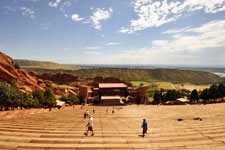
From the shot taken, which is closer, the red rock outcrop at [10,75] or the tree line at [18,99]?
the tree line at [18,99]

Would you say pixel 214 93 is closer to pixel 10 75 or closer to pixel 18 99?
pixel 18 99

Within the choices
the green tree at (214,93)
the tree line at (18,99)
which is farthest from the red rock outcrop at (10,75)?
the green tree at (214,93)

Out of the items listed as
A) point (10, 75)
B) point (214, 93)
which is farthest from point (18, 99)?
point (214, 93)

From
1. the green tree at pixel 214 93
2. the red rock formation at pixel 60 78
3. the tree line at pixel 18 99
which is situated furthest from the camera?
the red rock formation at pixel 60 78

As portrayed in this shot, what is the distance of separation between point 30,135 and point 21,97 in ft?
81.3

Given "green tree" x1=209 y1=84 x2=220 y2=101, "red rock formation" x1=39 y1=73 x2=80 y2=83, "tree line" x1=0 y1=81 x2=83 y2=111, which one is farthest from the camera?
"red rock formation" x1=39 y1=73 x2=80 y2=83

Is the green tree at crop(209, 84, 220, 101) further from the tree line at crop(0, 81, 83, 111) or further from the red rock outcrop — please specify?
the red rock outcrop

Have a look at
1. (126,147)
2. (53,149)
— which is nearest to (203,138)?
(126,147)

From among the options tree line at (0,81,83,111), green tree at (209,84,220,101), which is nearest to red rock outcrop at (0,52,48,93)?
tree line at (0,81,83,111)

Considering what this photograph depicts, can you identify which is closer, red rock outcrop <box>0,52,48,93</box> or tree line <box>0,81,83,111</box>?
tree line <box>0,81,83,111</box>

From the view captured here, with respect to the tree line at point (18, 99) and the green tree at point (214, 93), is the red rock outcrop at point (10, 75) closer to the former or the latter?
the tree line at point (18, 99)

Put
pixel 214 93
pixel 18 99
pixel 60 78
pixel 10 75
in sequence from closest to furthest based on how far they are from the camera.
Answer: pixel 18 99, pixel 10 75, pixel 214 93, pixel 60 78

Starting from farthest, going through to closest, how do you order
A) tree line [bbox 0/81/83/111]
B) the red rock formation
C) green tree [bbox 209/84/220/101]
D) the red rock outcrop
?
the red rock formation
green tree [bbox 209/84/220/101]
the red rock outcrop
tree line [bbox 0/81/83/111]

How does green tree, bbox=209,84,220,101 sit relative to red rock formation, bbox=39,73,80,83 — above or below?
below
